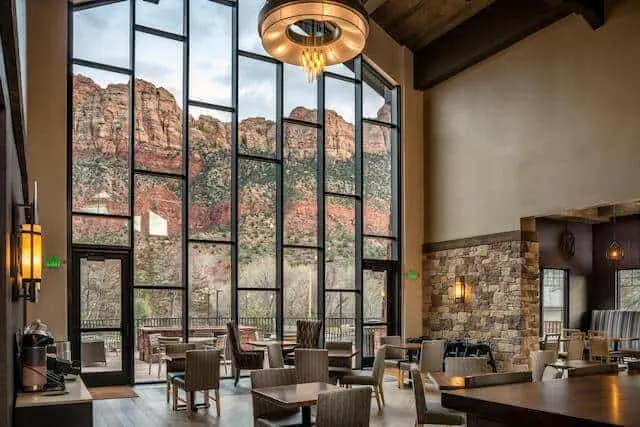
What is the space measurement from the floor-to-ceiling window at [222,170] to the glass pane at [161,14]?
22mm

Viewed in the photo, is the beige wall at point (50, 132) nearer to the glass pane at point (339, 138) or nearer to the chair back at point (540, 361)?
the glass pane at point (339, 138)

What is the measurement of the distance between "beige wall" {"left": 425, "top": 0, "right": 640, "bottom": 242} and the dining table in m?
5.97

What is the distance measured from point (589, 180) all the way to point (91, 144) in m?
7.73

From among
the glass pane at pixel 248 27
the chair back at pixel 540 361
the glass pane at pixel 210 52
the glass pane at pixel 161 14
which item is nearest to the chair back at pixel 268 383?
the chair back at pixel 540 361

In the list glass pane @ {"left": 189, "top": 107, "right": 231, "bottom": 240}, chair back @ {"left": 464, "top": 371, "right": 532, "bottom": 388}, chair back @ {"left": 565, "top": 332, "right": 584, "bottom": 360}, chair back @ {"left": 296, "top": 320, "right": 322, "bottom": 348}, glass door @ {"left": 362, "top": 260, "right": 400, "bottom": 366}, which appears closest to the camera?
chair back @ {"left": 464, "top": 371, "right": 532, "bottom": 388}

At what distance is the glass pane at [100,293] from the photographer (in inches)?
373

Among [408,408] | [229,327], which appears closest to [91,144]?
[229,327]

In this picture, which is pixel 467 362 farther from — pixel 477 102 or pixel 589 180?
pixel 477 102

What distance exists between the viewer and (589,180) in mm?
9227

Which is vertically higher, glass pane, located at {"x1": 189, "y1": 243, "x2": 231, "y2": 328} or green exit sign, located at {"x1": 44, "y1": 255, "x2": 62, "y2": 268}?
green exit sign, located at {"x1": 44, "y1": 255, "x2": 62, "y2": 268}

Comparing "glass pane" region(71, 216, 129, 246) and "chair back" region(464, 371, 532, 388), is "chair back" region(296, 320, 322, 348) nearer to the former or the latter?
"glass pane" region(71, 216, 129, 246)

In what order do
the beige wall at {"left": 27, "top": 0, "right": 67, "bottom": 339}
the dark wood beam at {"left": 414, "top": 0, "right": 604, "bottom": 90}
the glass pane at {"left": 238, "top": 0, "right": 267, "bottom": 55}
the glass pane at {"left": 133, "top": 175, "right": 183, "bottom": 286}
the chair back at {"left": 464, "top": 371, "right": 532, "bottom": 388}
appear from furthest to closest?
1. the glass pane at {"left": 238, "top": 0, "right": 267, "bottom": 55}
2. the glass pane at {"left": 133, "top": 175, "right": 183, "bottom": 286}
3. the dark wood beam at {"left": 414, "top": 0, "right": 604, "bottom": 90}
4. the beige wall at {"left": 27, "top": 0, "right": 67, "bottom": 339}
5. the chair back at {"left": 464, "top": 371, "right": 532, "bottom": 388}

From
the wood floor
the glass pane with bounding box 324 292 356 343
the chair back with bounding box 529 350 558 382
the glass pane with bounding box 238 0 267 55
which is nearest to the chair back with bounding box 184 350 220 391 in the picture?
the wood floor

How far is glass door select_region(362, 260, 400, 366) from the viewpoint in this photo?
11.9 metres
